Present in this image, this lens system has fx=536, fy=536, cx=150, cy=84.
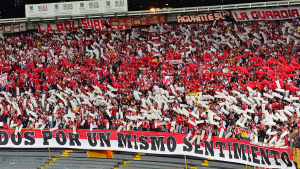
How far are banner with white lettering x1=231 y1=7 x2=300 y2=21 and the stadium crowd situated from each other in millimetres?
344

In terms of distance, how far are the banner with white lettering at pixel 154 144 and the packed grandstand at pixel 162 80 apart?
11.5 inches

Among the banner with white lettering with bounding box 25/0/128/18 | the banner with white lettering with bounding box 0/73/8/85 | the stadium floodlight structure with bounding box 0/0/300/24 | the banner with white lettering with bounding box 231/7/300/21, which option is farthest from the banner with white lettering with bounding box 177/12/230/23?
the banner with white lettering with bounding box 0/73/8/85

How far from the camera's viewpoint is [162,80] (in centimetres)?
2705

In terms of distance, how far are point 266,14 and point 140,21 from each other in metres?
7.51

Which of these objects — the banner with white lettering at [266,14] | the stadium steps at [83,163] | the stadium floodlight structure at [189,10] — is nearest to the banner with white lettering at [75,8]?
the stadium floodlight structure at [189,10]

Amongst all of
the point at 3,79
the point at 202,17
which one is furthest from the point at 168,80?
the point at 3,79

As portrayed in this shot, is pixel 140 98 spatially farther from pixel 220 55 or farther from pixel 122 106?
pixel 220 55

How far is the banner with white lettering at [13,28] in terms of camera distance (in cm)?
3340

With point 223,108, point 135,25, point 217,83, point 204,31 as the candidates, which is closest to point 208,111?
point 223,108

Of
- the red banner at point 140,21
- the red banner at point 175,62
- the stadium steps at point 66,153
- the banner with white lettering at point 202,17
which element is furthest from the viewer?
the red banner at point 140,21

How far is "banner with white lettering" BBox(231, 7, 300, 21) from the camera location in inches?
1094

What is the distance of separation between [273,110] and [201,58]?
6.42 meters

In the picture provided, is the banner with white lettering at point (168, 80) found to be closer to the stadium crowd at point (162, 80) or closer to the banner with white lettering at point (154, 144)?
the stadium crowd at point (162, 80)

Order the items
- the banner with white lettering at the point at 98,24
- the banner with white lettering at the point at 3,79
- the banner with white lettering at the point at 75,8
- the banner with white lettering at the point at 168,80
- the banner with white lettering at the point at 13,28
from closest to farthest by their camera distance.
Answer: the banner with white lettering at the point at 168,80 → the banner with white lettering at the point at 75,8 → the banner with white lettering at the point at 3,79 → the banner with white lettering at the point at 98,24 → the banner with white lettering at the point at 13,28
